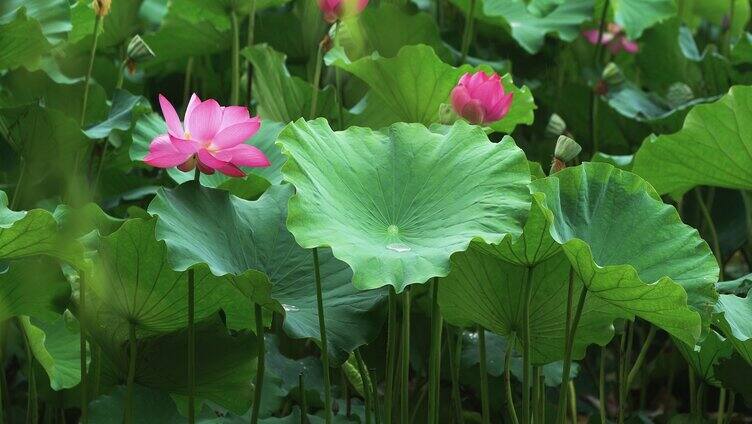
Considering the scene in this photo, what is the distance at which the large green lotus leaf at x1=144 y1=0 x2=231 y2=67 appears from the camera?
205 cm

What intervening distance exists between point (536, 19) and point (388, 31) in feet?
1.35

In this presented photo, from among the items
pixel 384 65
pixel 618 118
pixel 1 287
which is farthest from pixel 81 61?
pixel 618 118

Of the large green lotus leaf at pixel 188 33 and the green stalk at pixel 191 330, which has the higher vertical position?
the large green lotus leaf at pixel 188 33

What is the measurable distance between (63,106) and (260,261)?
668mm

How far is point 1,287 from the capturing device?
1.22m

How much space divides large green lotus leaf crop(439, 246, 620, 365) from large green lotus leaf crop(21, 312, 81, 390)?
1.56ft

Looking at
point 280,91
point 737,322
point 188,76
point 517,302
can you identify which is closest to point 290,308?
point 517,302

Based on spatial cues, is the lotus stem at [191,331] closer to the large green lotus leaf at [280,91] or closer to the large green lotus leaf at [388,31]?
the large green lotus leaf at [280,91]

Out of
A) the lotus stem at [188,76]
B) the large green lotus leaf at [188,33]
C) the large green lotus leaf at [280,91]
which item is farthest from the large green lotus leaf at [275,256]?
the lotus stem at [188,76]

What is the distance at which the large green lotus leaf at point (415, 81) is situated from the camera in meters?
1.56

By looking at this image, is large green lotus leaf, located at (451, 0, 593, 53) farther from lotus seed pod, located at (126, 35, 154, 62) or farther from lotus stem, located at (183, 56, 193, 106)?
lotus seed pod, located at (126, 35, 154, 62)

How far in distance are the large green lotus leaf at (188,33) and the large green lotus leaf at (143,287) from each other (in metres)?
0.85

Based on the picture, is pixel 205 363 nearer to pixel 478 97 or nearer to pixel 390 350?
pixel 390 350

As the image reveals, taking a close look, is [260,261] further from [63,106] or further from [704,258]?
[63,106]
